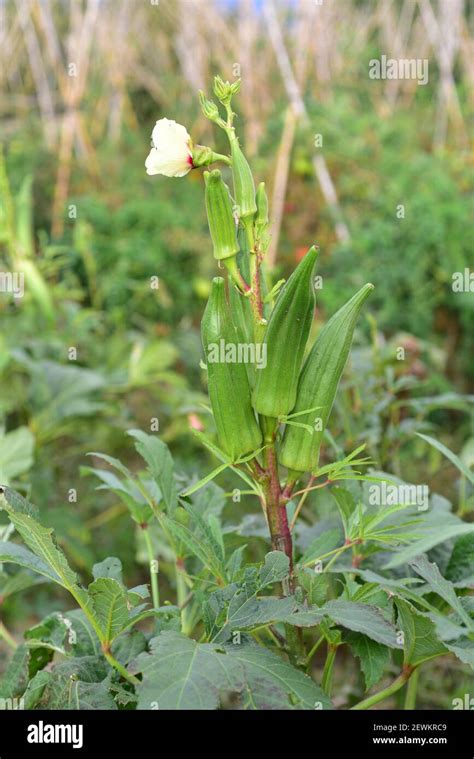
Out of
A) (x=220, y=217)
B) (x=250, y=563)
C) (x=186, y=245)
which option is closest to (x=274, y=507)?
(x=250, y=563)

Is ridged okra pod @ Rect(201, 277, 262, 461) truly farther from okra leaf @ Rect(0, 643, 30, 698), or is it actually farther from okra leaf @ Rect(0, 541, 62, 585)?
okra leaf @ Rect(0, 643, 30, 698)

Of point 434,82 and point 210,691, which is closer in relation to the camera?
point 210,691

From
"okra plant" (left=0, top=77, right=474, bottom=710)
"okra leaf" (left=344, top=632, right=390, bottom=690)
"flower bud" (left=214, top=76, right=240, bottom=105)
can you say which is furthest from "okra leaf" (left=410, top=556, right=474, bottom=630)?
"flower bud" (left=214, top=76, right=240, bottom=105)

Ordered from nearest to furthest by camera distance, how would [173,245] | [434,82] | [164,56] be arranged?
1. [173,245]
2. [164,56]
3. [434,82]

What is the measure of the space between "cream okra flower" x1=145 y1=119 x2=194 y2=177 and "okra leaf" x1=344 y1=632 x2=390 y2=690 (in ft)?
1.57

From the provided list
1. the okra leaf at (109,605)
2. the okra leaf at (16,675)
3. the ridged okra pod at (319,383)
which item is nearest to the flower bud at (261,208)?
the ridged okra pod at (319,383)

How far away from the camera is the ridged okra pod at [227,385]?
80cm

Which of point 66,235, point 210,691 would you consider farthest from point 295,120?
point 210,691

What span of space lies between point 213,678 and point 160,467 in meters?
0.27

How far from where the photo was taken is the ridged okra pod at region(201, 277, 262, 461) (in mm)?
795

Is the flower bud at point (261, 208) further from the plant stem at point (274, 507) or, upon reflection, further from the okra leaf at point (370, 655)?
the okra leaf at point (370, 655)
